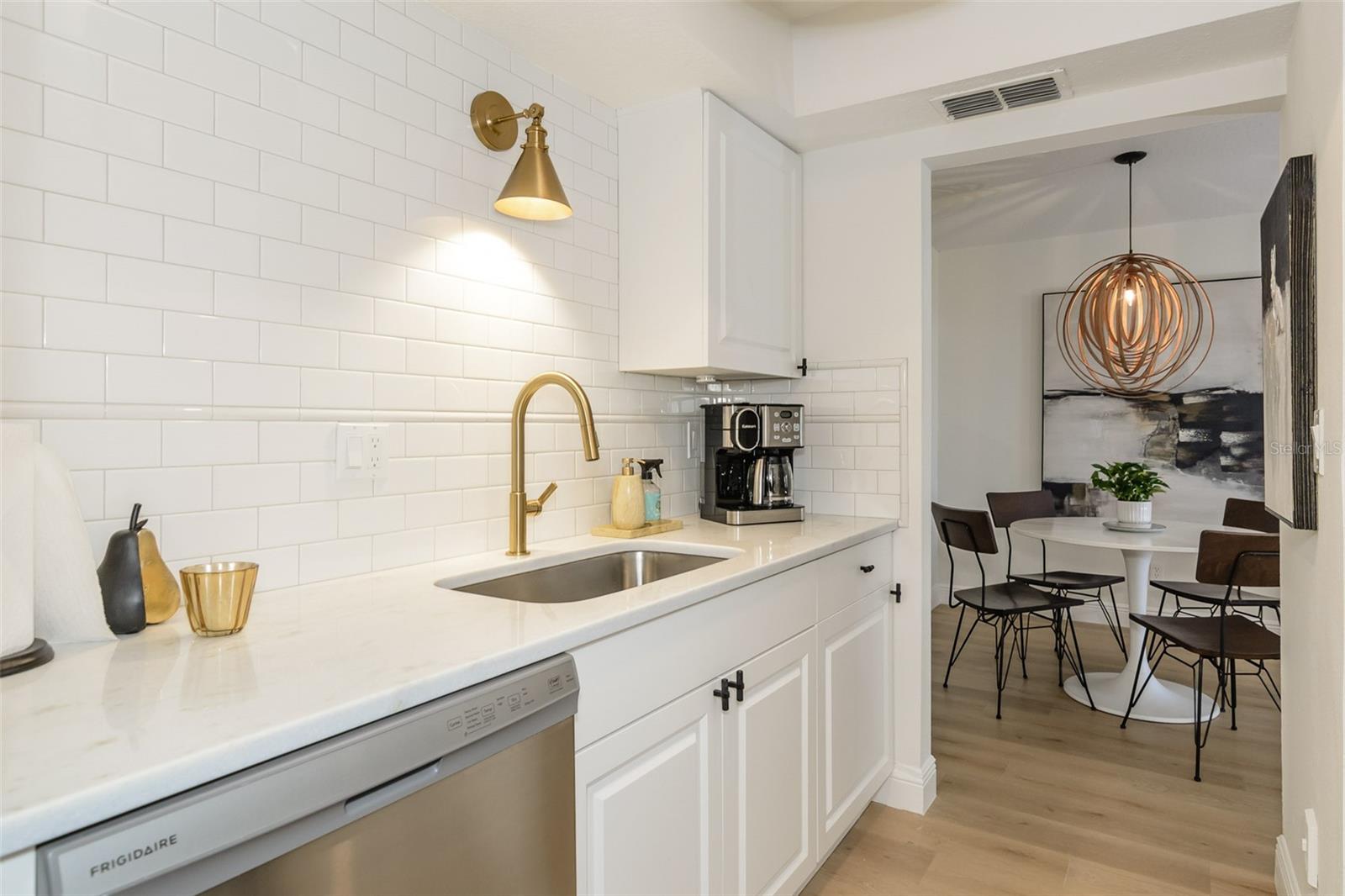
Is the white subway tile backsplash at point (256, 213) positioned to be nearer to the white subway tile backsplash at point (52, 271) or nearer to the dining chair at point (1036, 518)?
the white subway tile backsplash at point (52, 271)

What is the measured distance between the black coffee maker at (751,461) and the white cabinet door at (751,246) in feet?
0.54

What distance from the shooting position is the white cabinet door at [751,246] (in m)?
2.23

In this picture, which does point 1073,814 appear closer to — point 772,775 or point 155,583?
point 772,775

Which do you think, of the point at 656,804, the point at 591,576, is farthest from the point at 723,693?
the point at 591,576

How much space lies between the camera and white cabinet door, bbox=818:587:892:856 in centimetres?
Result: 212

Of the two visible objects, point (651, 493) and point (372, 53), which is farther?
point (651, 493)

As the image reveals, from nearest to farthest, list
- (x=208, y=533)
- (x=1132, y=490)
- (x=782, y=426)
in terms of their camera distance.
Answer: (x=208, y=533)
(x=782, y=426)
(x=1132, y=490)

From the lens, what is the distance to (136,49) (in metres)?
1.25

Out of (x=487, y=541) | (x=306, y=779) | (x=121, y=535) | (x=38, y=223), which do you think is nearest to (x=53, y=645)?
(x=121, y=535)

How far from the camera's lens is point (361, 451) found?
1587mm

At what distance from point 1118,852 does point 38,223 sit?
295 centimetres

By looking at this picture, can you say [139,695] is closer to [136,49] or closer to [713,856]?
[136,49]

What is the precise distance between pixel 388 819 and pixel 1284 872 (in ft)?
7.51

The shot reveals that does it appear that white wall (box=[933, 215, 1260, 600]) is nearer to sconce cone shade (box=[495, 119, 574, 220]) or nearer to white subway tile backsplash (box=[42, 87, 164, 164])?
sconce cone shade (box=[495, 119, 574, 220])
